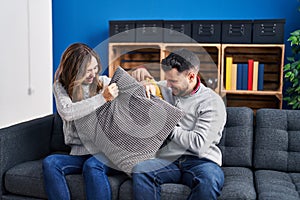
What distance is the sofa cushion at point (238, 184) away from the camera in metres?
1.78

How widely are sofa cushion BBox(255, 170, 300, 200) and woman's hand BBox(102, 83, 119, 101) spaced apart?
87 centimetres

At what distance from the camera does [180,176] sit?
1.97 meters

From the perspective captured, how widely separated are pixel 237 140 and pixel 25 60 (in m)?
2.27

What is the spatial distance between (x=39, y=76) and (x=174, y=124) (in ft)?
7.48

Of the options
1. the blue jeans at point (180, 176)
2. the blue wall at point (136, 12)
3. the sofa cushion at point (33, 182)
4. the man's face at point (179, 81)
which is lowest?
the sofa cushion at point (33, 182)

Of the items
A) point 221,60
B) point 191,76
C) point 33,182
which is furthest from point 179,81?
point 221,60

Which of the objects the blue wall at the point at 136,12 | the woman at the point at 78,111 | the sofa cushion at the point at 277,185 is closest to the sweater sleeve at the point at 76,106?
the woman at the point at 78,111

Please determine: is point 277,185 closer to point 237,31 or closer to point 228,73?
point 228,73

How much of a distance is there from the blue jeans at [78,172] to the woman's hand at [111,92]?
0.33 m

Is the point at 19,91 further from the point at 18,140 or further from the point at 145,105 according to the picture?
the point at 145,105

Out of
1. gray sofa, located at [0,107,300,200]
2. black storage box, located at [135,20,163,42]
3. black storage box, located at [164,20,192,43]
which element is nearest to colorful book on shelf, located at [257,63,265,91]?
black storage box, located at [164,20,192,43]

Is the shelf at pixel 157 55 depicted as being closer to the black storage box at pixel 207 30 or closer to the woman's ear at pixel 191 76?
the black storage box at pixel 207 30

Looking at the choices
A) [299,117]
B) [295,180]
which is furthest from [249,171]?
[299,117]

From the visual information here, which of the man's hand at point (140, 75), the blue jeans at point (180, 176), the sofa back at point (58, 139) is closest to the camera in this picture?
the blue jeans at point (180, 176)
